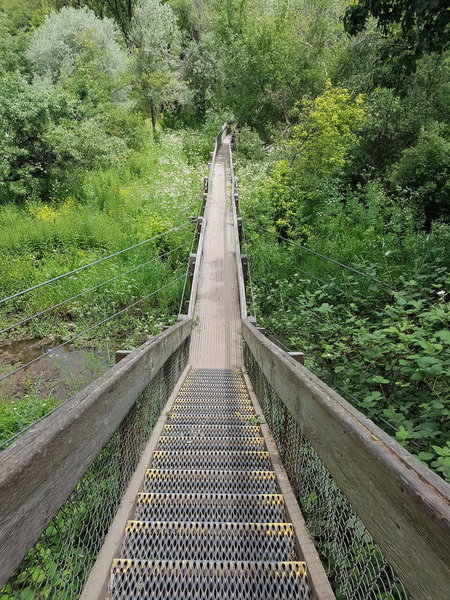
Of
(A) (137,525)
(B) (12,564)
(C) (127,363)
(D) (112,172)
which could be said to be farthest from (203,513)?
(D) (112,172)

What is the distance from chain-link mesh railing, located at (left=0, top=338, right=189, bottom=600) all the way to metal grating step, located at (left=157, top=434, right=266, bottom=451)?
18cm

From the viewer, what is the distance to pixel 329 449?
1.35 metres

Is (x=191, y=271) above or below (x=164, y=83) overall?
below

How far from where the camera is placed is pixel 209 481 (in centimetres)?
221

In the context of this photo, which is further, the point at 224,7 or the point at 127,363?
the point at 224,7

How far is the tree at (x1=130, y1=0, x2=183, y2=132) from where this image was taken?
19219mm

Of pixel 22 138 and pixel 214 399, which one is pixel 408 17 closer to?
pixel 214 399

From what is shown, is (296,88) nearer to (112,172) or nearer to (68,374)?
(112,172)

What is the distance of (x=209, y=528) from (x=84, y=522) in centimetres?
103

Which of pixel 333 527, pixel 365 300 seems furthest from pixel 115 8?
pixel 333 527

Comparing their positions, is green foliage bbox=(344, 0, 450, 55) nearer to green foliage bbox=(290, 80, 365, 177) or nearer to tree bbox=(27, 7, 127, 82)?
green foliage bbox=(290, 80, 365, 177)

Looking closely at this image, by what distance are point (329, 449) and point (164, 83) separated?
2234 centimetres

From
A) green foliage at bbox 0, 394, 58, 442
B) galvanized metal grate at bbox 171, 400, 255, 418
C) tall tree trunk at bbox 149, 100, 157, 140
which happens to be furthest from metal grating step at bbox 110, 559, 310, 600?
tall tree trunk at bbox 149, 100, 157, 140

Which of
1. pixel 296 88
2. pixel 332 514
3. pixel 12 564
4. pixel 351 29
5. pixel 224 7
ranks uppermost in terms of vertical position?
pixel 224 7
